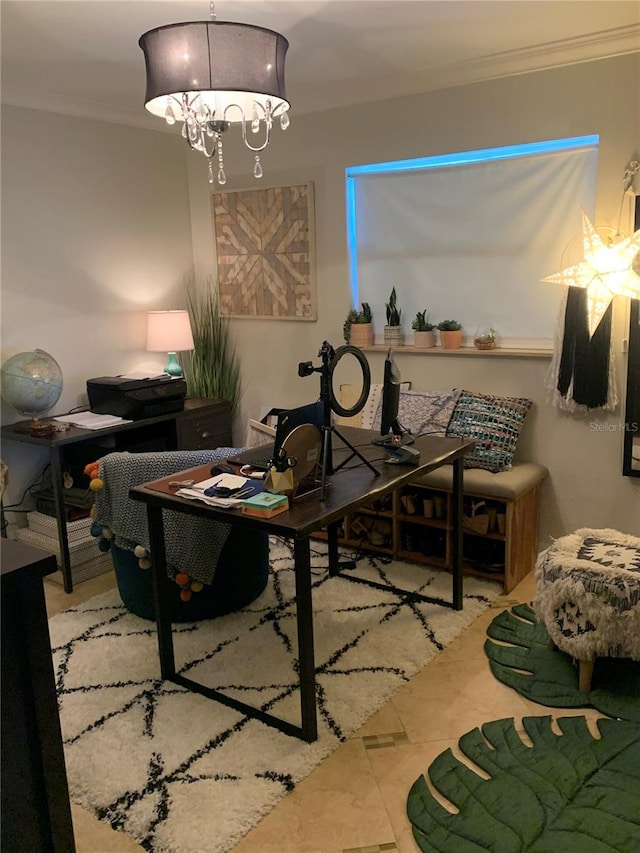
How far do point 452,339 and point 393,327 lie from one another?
37 cm

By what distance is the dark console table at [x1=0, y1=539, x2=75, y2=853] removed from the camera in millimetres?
1455

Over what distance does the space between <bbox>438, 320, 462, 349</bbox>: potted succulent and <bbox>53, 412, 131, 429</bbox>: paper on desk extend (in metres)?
1.76

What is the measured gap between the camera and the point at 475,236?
3.74 m

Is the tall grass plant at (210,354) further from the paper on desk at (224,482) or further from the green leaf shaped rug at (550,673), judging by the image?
the green leaf shaped rug at (550,673)

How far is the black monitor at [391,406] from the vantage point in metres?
2.84

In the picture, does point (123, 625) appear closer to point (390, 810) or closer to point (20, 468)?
point (20, 468)

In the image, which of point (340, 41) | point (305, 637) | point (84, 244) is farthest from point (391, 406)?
point (84, 244)

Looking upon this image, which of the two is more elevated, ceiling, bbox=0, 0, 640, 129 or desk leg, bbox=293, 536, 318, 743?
ceiling, bbox=0, 0, 640, 129

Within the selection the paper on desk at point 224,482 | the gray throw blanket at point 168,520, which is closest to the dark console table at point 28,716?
the paper on desk at point 224,482

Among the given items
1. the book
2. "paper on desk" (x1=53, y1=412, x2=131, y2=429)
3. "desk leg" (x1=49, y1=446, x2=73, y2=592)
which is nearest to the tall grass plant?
"paper on desk" (x1=53, y1=412, x2=131, y2=429)

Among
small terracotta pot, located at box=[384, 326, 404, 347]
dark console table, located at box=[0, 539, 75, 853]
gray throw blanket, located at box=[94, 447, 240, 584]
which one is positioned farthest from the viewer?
small terracotta pot, located at box=[384, 326, 404, 347]

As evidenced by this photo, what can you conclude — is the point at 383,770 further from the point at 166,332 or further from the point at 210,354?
the point at 210,354

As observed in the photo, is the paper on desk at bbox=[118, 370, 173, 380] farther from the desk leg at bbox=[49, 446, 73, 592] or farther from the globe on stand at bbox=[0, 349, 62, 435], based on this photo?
the desk leg at bbox=[49, 446, 73, 592]

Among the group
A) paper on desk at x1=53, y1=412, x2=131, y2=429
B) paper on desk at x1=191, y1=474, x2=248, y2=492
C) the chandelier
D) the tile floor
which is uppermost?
the chandelier
